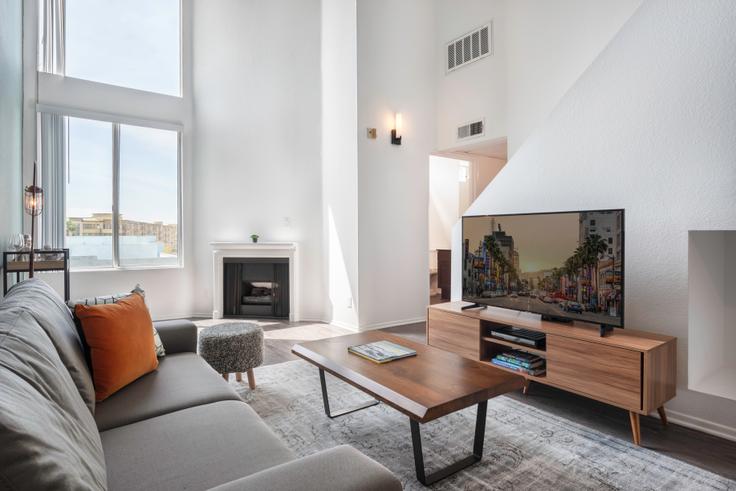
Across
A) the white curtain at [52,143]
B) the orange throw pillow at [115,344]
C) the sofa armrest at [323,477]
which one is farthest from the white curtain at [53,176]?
the sofa armrest at [323,477]

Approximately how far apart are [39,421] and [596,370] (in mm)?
2509

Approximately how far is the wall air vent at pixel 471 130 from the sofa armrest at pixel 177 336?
3602 millimetres

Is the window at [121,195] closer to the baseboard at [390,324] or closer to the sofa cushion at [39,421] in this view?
the baseboard at [390,324]

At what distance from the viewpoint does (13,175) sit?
4.05m

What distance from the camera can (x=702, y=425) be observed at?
7.75 ft

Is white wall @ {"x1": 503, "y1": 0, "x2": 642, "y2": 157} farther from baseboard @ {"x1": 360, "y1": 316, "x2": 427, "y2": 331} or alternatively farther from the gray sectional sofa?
the gray sectional sofa

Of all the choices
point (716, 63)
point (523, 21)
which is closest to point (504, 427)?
point (716, 63)

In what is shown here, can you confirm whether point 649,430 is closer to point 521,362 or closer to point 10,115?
point 521,362

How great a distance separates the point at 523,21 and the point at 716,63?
2264 millimetres

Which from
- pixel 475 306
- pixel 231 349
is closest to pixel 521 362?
pixel 475 306

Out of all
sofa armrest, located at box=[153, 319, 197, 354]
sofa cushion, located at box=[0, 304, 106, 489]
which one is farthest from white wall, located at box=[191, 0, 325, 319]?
sofa cushion, located at box=[0, 304, 106, 489]

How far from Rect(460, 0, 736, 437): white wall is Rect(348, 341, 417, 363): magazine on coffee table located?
1.49m

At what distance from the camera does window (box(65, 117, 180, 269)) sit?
4.96 metres

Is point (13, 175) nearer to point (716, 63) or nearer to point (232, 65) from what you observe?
point (232, 65)
